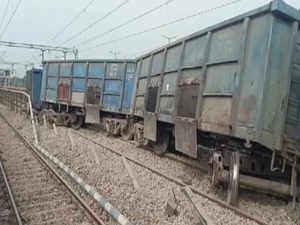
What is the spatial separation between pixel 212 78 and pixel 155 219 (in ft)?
9.99

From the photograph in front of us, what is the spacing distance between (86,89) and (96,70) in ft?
3.79

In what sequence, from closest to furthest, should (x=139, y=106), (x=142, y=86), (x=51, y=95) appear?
(x=142, y=86) → (x=139, y=106) → (x=51, y=95)

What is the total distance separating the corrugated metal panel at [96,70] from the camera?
16339 mm

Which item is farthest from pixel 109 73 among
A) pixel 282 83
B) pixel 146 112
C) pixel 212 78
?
pixel 282 83

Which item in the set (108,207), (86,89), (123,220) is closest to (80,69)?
(86,89)

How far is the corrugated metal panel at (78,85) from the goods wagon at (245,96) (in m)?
9.88

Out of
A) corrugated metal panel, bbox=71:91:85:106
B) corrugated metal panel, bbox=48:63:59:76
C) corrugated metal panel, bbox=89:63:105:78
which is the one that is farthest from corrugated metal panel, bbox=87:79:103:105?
corrugated metal panel, bbox=48:63:59:76

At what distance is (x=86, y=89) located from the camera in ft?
55.8

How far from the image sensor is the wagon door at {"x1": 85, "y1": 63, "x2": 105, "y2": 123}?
16.2m

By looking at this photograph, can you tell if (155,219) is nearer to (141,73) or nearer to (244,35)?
(244,35)

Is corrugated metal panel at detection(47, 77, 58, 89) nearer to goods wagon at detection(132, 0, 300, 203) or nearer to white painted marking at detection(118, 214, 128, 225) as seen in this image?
goods wagon at detection(132, 0, 300, 203)

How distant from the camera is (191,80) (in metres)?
7.68

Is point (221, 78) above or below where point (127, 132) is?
above

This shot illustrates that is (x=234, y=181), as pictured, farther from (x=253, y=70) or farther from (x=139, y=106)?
(x=139, y=106)
